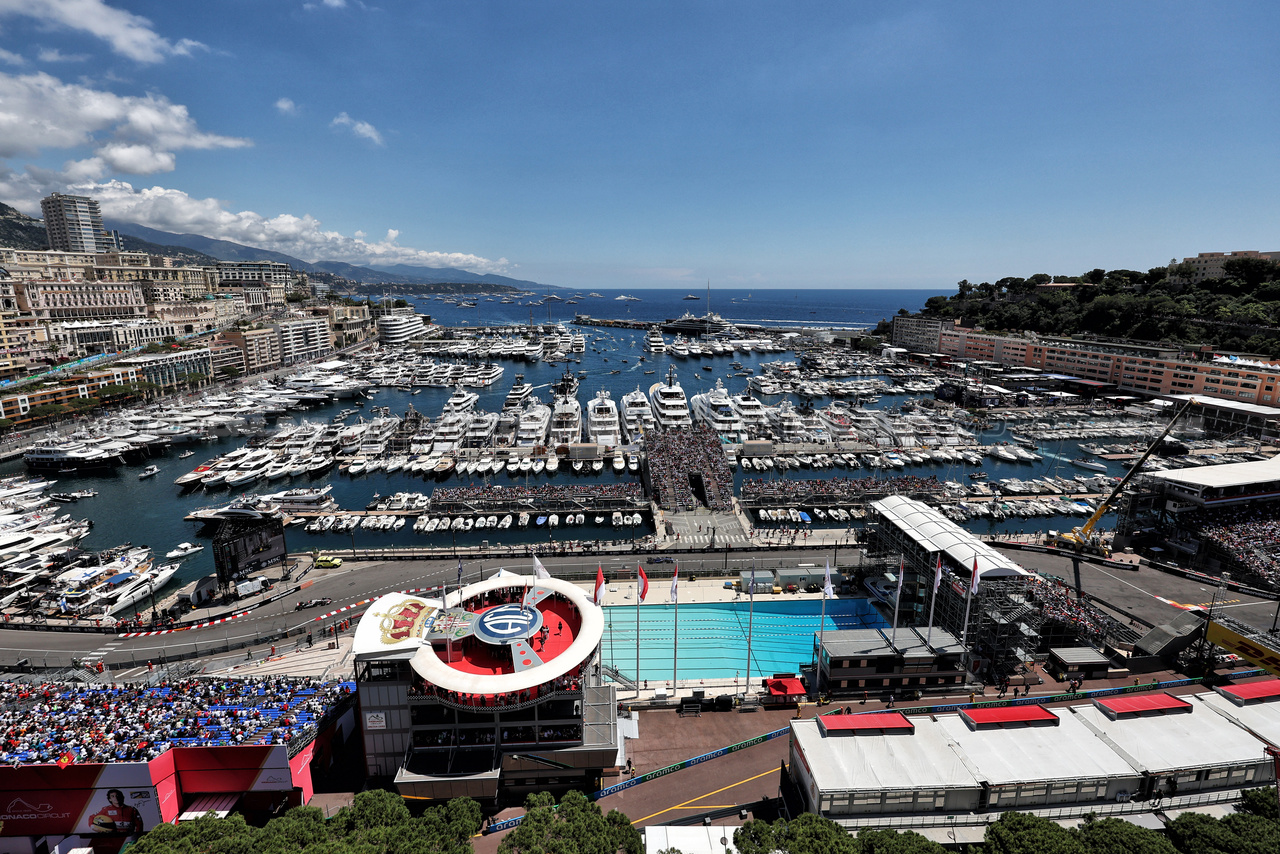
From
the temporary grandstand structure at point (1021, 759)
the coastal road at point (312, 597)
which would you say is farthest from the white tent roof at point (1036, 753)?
the coastal road at point (312, 597)

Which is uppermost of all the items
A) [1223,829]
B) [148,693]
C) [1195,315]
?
[1195,315]

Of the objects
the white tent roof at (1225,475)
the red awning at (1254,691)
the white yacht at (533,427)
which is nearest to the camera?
the red awning at (1254,691)

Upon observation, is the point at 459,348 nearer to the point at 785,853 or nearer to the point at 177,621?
the point at 177,621

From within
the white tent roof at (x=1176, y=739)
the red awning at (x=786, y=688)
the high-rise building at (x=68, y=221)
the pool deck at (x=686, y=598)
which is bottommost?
the pool deck at (x=686, y=598)

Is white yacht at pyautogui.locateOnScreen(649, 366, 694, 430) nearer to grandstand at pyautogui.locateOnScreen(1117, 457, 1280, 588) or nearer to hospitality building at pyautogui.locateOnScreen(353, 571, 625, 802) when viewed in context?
grandstand at pyautogui.locateOnScreen(1117, 457, 1280, 588)

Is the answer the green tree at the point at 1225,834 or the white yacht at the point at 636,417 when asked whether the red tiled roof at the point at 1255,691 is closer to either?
the green tree at the point at 1225,834

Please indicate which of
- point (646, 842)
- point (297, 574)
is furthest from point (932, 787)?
point (297, 574)

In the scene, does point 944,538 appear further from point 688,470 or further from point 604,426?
point 604,426

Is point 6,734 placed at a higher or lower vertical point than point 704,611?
higher
